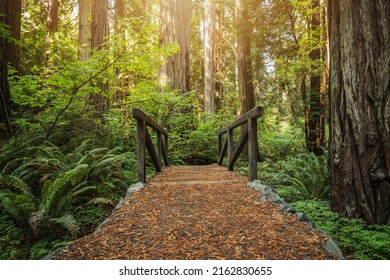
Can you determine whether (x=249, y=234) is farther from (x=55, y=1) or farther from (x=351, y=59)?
(x=55, y=1)

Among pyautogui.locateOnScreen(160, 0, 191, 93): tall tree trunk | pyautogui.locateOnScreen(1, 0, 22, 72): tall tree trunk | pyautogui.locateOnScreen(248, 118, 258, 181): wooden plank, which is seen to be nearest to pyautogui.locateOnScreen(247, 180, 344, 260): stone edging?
pyautogui.locateOnScreen(248, 118, 258, 181): wooden plank

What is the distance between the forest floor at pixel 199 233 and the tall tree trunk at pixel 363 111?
102cm

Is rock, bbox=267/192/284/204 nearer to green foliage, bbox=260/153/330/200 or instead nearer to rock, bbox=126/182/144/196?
green foliage, bbox=260/153/330/200

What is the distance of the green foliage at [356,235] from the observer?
222 centimetres

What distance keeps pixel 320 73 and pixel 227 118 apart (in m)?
5.01

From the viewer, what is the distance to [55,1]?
10.5 meters

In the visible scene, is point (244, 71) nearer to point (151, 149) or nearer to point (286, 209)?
point (151, 149)

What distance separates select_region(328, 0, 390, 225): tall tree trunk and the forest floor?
1.02 metres

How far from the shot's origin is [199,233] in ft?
6.86

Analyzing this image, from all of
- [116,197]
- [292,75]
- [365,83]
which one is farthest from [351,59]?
[292,75]

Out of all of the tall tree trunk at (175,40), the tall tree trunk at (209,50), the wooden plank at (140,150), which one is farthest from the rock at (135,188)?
the tall tree trunk at (209,50)
